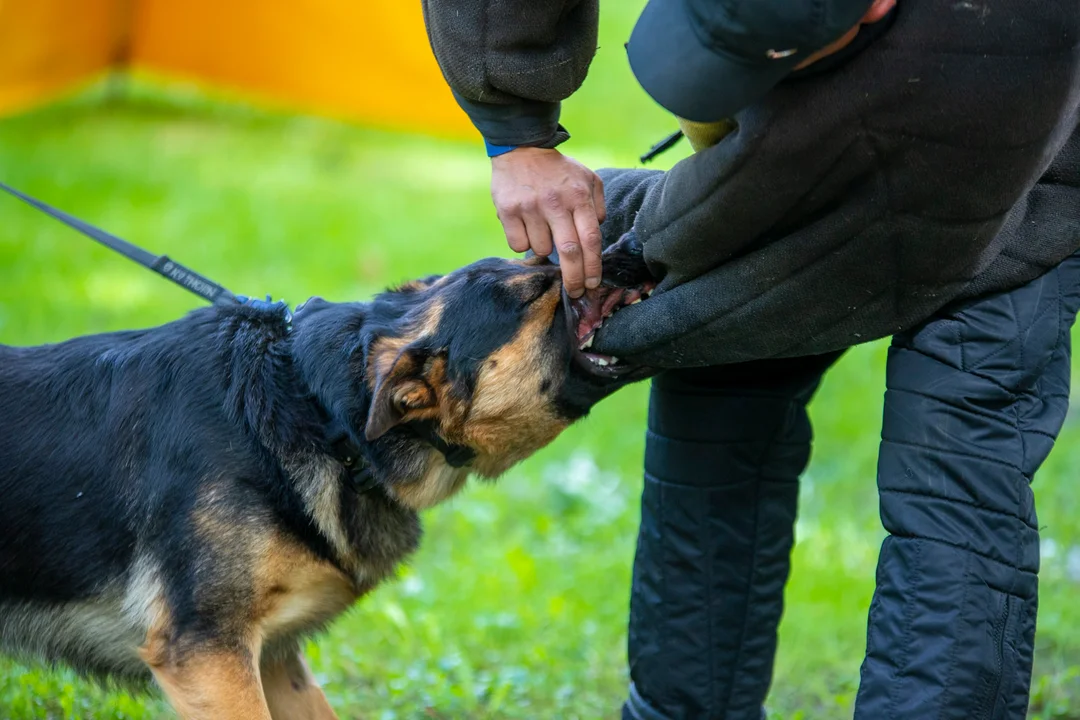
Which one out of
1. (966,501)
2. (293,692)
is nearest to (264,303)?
(293,692)

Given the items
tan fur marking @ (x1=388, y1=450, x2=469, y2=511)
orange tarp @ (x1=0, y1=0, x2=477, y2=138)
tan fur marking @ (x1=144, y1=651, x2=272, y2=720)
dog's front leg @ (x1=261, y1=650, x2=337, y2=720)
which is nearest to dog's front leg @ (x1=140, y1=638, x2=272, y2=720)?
tan fur marking @ (x1=144, y1=651, x2=272, y2=720)

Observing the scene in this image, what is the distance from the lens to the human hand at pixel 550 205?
2820mm

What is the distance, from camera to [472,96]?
2.77 metres

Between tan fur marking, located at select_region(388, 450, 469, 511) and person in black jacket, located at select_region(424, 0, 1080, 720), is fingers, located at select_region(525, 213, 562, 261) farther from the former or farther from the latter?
tan fur marking, located at select_region(388, 450, 469, 511)

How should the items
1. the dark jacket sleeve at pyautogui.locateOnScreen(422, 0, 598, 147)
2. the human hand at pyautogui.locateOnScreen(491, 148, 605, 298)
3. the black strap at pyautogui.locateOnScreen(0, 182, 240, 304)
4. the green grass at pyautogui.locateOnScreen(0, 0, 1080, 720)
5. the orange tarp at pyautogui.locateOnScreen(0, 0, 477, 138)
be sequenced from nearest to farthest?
the dark jacket sleeve at pyautogui.locateOnScreen(422, 0, 598, 147), the human hand at pyautogui.locateOnScreen(491, 148, 605, 298), the black strap at pyautogui.locateOnScreen(0, 182, 240, 304), the green grass at pyautogui.locateOnScreen(0, 0, 1080, 720), the orange tarp at pyautogui.locateOnScreen(0, 0, 477, 138)

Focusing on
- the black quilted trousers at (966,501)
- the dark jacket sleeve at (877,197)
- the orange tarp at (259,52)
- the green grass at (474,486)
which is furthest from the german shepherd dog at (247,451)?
the orange tarp at (259,52)

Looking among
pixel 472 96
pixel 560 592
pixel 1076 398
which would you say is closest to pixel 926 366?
pixel 472 96

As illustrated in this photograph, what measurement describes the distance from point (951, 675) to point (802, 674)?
204 cm

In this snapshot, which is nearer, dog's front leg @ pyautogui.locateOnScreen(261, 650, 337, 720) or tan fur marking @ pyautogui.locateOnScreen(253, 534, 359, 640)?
tan fur marking @ pyautogui.locateOnScreen(253, 534, 359, 640)

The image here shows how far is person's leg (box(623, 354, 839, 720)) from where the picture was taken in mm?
3260

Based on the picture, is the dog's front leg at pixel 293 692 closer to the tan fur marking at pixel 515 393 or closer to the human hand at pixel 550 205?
the tan fur marking at pixel 515 393

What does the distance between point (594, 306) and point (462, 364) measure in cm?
41

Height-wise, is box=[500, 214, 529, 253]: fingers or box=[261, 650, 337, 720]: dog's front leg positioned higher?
box=[500, 214, 529, 253]: fingers

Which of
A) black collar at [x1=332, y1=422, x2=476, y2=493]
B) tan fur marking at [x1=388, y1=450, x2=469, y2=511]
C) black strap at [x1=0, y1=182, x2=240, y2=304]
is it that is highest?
black strap at [x1=0, y1=182, x2=240, y2=304]
